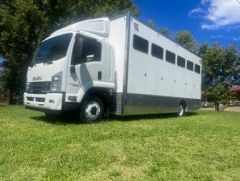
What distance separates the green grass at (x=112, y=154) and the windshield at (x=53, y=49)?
7.67ft

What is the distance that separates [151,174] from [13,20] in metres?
20.9

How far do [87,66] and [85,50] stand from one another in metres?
0.51

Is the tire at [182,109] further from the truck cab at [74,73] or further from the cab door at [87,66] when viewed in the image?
the cab door at [87,66]

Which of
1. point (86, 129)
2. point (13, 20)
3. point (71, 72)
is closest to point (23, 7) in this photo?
point (13, 20)

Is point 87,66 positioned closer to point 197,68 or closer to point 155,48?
point 155,48

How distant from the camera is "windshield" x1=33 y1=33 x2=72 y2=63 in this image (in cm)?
1002

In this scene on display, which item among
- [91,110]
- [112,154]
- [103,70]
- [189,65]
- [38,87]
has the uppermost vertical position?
[189,65]

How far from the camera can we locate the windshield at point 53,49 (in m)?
10.0

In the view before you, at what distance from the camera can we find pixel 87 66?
10.2 m

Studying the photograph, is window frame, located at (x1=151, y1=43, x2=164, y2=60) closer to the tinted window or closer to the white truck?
the white truck

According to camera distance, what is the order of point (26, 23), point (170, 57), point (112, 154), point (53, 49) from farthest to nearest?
point (26, 23), point (170, 57), point (53, 49), point (112, 154)

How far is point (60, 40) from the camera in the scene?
1034 cm

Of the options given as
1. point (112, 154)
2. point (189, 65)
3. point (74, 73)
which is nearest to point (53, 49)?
point (74, 73)

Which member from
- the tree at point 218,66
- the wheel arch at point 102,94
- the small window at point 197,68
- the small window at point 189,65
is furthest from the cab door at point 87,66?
the tree at point 218,66
